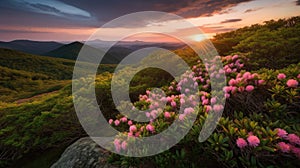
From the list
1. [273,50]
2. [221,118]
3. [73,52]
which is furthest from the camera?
[73,52]

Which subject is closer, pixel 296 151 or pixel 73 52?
pixel 296 151

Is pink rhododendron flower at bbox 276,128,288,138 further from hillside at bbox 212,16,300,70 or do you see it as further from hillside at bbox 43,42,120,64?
hillside at bbox 43,42,120,64

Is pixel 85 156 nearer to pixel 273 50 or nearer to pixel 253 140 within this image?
pixel 253 140

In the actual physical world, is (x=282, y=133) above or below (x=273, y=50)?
below

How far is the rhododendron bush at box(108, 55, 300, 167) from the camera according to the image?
183cm

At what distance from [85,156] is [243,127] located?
9.23 ft

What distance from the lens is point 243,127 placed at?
6.95ft

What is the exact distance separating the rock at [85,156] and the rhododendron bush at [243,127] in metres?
0.56

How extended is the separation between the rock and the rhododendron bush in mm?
561

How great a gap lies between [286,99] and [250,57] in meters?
2.57

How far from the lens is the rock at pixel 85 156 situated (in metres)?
3.21

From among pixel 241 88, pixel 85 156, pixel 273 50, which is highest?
pixel 273 50

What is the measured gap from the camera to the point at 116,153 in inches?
107

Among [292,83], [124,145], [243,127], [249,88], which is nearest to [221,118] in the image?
[243,127]
